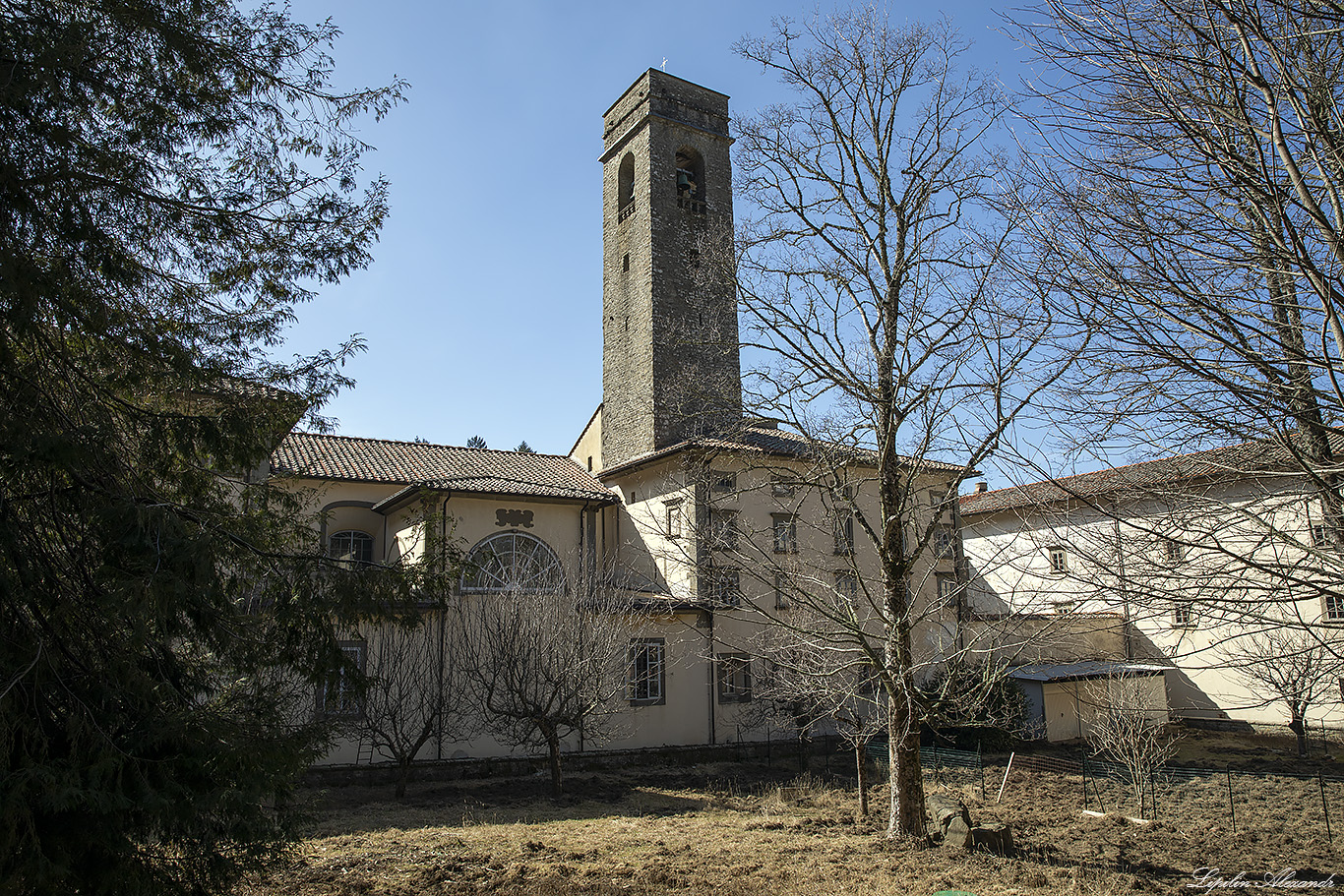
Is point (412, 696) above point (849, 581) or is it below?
below

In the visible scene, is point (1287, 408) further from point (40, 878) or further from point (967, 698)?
point (40, 878)

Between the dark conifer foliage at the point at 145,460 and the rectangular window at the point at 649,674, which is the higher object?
the dark conifer foliage at the point at 145,460

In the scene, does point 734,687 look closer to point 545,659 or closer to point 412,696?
point 545,659

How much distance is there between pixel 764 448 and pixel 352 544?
35.9 ft

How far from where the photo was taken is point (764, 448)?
22062mm

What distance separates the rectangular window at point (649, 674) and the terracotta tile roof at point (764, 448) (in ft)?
15.6

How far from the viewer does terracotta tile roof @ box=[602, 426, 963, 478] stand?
31.8ft

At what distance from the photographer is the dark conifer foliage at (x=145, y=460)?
4535mm

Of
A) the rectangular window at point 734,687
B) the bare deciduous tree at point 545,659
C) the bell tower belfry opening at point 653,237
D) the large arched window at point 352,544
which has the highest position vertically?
the bell tower belfry opening at point 653,237

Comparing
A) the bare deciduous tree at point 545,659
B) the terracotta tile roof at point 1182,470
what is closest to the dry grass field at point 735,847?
the bare deciduous tree at point 545,659

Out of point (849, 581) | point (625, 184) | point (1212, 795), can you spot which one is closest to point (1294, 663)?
point (849, 581)

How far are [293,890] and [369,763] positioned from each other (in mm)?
9278

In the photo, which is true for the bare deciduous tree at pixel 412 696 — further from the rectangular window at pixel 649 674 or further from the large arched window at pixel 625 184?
the large arched window at pixel 625 184

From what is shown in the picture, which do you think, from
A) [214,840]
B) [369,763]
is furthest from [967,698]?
[369,763]
